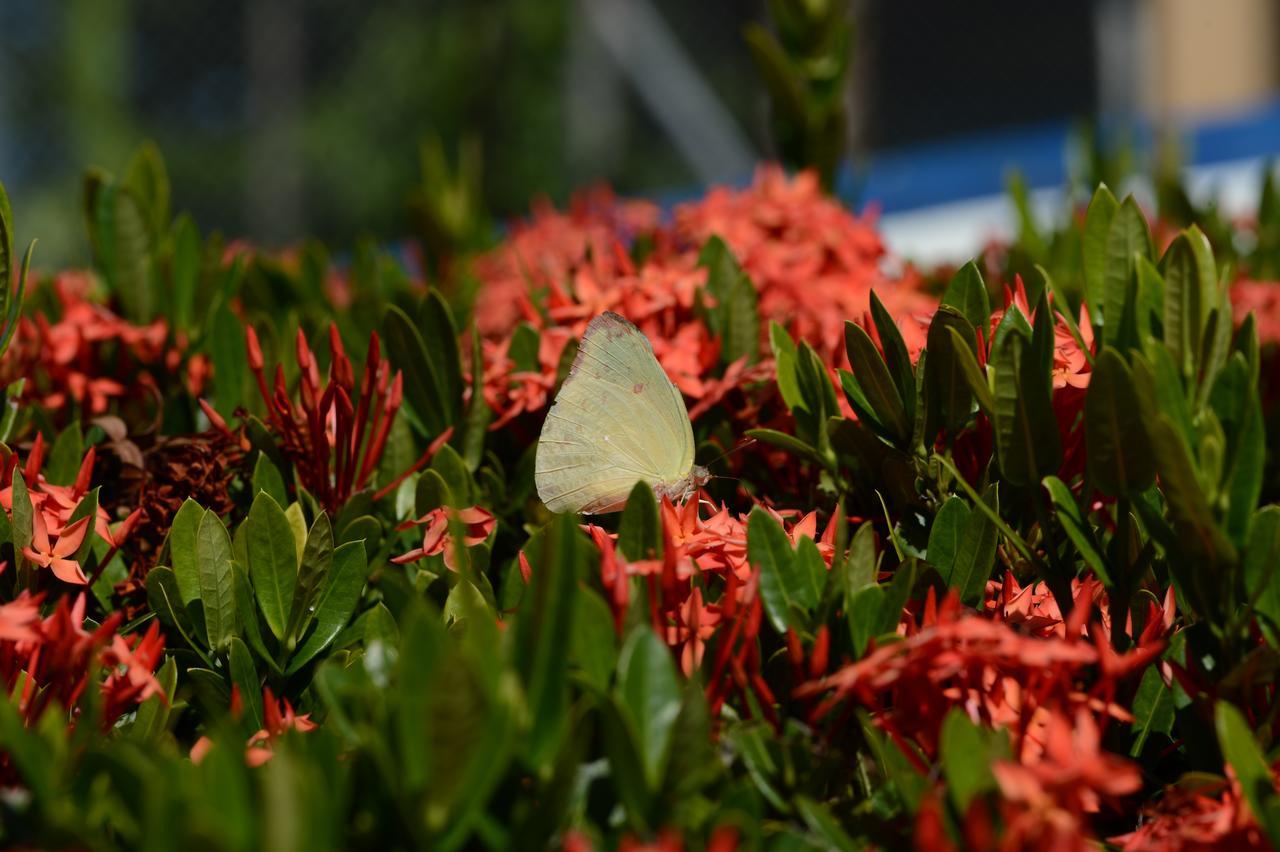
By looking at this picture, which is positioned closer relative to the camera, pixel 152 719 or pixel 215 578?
pixel 152 719

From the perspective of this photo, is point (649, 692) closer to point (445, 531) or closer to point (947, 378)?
point (445, 531)

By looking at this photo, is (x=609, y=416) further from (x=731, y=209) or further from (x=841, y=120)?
(x=841, y=120)

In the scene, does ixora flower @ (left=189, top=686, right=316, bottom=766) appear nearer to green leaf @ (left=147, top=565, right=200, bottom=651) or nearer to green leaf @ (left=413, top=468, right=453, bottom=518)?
green leaf @ (left=147, top=565, right=200, bottom=651)

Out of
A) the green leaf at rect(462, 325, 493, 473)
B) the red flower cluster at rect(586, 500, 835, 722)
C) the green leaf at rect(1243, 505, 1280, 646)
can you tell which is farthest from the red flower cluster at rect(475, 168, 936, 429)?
the green leaf at rect(1243, 505, 1280, 646)

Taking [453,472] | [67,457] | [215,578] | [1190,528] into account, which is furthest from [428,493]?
[1190,528]

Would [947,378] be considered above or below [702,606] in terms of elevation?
above

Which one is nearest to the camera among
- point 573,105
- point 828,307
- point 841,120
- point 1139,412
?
point 1139,412

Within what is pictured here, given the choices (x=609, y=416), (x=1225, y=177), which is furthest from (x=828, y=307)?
(x=1225, y=177)
